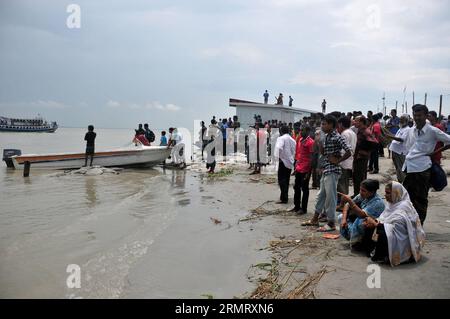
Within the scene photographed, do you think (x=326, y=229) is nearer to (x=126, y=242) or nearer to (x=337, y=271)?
(x=337, y=271)

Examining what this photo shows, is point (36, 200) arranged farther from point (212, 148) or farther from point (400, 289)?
point (400, 289)

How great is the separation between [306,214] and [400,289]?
3593 millimetres

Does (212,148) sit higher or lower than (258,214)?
higher

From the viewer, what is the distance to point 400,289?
359cm

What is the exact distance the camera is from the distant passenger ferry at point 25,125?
2311 inches

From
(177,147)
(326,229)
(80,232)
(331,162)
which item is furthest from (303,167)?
(177,147)

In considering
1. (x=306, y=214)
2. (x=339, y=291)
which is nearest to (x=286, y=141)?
(x=306, y=214)

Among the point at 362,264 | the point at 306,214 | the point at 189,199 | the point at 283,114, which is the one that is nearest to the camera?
the point at 362,264

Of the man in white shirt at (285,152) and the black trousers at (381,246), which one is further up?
the man in white shirt at (285,152)

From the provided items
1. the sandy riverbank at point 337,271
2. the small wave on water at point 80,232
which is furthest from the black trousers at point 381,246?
the small wave on water at point 80,232

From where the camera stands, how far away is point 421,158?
5.11 m

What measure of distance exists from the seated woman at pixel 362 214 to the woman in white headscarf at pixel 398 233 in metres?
0.21

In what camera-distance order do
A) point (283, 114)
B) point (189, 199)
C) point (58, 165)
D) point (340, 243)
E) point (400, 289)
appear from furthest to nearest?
point (283, 114)
point (58, 165)
point (189, 199)
point (340, 243)
point (400, 289)

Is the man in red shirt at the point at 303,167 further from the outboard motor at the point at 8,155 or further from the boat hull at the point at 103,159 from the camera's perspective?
the outboard motor at the point at 8,155
